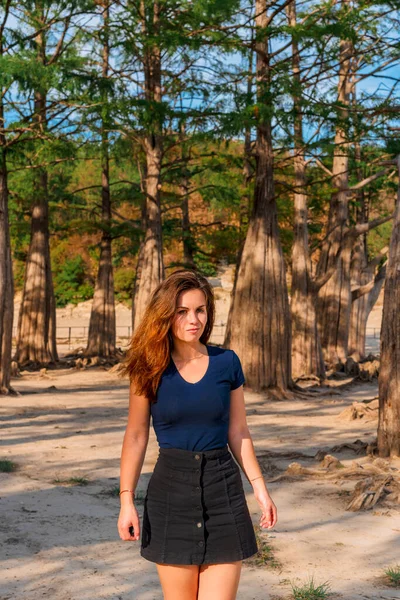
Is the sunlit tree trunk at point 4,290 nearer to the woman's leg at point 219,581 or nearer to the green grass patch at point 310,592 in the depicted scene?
the green grass patch at point 310,592

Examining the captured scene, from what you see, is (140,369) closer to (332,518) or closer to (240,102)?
(332,518)

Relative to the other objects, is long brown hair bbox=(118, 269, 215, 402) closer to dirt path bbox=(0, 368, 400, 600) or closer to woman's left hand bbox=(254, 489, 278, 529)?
woman's left hand bbox=(254, 489, 278, 529)

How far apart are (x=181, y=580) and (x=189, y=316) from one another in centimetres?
99

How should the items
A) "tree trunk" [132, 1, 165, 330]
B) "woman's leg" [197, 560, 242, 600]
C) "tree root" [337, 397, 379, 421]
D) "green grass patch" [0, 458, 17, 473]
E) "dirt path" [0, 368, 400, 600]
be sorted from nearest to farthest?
"woman's leg" [197, 560, 242, 600], "dirt path" [0, 368, 400, 600], "green grass patch" [0, 458, 17, 473], "tree root" [337, 397, 379, 421], "tree trunk" [132, 1, 165, 330]

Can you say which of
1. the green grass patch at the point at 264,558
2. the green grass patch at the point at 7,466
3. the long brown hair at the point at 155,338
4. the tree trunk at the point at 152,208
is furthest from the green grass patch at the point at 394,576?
the tree trunk at the point at 152,208

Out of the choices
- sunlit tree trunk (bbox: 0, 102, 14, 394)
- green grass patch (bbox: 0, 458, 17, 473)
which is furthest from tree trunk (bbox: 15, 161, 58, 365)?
green grass patch (bbox: 0, 458, 17, 473)

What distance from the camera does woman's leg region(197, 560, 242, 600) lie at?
3.32 m

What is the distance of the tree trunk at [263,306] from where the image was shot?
18.7 metres

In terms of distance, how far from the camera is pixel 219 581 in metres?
3.36

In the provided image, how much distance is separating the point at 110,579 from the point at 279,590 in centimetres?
108

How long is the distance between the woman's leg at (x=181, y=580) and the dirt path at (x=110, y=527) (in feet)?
7.13

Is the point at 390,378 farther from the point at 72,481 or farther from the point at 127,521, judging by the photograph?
the point at 127,521

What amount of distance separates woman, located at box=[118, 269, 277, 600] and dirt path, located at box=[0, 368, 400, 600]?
220 cm

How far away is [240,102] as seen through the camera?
19.1 meters
